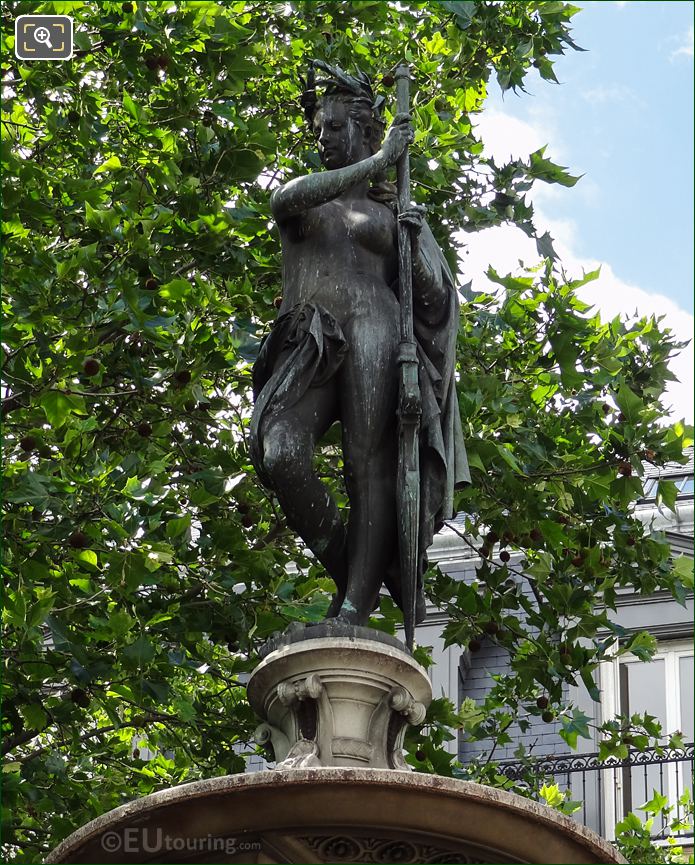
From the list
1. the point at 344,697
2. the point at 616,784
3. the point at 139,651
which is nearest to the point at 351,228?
the point at 344,697

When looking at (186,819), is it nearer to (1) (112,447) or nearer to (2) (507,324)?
(1) (112,447)

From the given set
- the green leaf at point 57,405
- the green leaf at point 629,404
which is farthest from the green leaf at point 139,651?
the green leaf at point 629,404

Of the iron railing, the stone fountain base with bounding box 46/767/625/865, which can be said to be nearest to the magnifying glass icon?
the stone fountain base with bounding box 46/767/625/865

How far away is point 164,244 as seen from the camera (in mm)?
10758

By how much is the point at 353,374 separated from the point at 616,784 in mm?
9798

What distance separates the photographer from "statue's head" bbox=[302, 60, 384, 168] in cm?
680

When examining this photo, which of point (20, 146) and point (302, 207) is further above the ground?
point (20, 146)

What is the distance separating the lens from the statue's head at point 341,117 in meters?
6.80

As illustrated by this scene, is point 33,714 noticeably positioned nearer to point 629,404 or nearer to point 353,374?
point 353,374

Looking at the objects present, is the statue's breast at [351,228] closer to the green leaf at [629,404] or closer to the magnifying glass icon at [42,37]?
the green leaf at [629,404]

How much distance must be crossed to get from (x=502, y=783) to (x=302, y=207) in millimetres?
5228

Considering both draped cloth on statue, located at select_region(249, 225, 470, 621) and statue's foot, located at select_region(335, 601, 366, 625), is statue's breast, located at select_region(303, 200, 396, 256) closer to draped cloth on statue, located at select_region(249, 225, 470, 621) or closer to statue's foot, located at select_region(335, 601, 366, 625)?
draped cloth on statue, located at select_region(249, 225, 470, 621)

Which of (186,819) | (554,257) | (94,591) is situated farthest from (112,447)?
(186,819)

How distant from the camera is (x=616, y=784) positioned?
49.6ft
